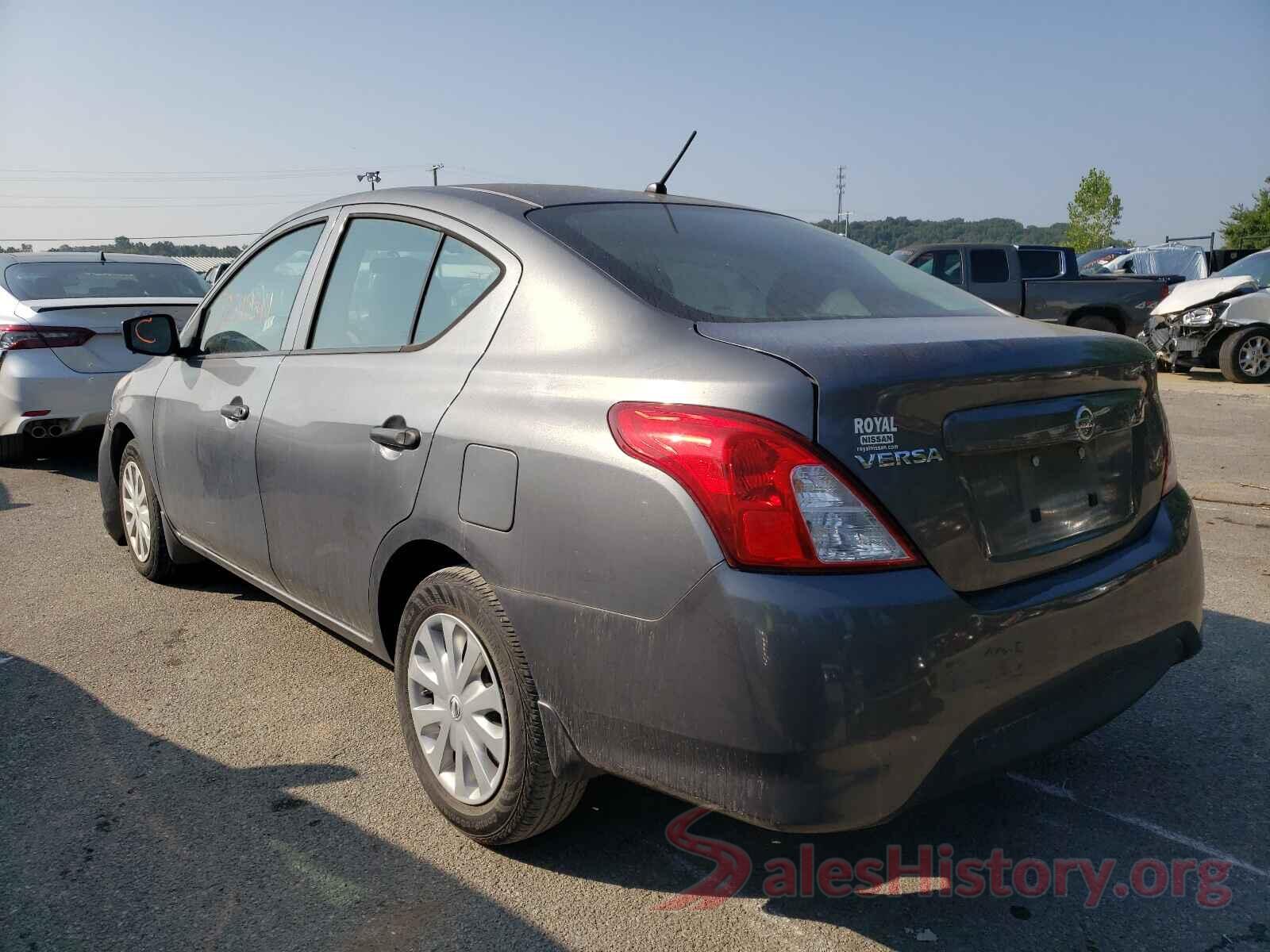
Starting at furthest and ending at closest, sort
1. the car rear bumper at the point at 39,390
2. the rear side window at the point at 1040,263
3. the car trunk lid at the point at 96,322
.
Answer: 1. the rear side window at the point at 1040,263
2. the car trunk lid at the point at 96,322
3. the car rear bumper at the point at 39,390

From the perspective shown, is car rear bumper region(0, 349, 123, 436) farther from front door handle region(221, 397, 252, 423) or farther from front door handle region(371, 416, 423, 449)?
front door handle region(371, 416, 423, 449)

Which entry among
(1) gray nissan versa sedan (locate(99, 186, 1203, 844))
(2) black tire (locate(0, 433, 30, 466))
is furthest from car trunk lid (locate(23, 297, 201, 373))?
(1) gray nissan versa sedan (locate(99, 186, 1203, 844))

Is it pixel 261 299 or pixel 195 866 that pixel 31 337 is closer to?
pixel 261 299

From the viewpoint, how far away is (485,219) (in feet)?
9.55

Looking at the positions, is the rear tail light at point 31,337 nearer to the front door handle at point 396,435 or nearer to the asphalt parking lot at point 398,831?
the asphalt parking lot at point 398,831

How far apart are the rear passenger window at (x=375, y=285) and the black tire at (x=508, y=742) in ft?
2.71

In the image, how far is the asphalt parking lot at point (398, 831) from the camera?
238 cm

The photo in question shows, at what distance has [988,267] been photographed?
16312 mm

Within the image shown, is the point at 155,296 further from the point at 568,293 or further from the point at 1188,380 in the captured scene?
the point at 1188,380

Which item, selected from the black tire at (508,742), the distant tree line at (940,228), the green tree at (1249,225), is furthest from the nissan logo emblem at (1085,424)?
the distant tree line at (940,228)

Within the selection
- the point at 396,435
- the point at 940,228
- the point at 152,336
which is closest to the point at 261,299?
the point at 152,336

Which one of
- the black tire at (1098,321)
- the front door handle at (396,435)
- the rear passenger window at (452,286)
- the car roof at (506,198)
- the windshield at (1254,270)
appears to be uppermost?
the windshield at (1254,270)

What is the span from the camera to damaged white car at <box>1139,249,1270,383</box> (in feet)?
43.0

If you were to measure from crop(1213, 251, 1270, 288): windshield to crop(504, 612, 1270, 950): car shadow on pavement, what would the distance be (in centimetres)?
1251
